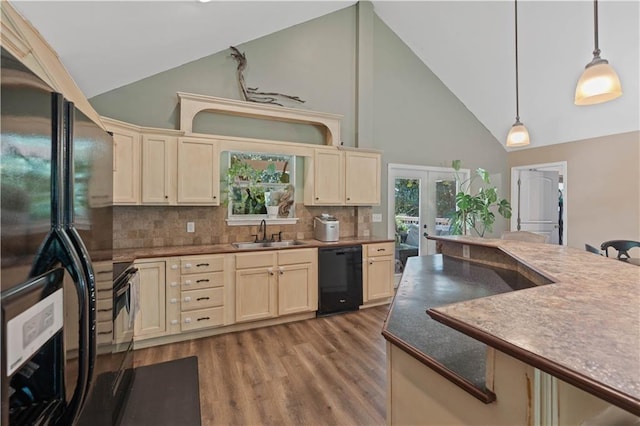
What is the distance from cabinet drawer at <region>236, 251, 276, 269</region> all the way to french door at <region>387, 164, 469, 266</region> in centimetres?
227

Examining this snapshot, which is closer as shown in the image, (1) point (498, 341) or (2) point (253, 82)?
(1) point (498, 341)

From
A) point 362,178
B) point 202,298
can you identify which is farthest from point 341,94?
point 202,298

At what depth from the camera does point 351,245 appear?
148 inches

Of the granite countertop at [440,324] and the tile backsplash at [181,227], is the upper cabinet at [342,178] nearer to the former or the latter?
the tile backsplash at [181,227]

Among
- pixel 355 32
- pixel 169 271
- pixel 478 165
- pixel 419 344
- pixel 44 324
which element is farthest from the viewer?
pixel 478 165

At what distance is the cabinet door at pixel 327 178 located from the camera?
394 centimetres

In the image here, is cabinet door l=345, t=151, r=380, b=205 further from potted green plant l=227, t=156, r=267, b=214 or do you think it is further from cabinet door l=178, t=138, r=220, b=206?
cabinet door l=178, t=138, r=220, b=206

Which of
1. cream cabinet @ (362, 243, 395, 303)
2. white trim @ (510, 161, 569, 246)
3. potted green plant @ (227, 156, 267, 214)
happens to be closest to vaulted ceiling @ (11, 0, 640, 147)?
white trim @ (510, 161, 569, 246)

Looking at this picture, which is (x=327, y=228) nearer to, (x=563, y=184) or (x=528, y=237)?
(x=528, y=237)

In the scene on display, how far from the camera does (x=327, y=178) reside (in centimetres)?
400

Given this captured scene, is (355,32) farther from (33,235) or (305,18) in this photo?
(33,235)

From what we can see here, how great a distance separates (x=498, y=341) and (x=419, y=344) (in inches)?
17.6

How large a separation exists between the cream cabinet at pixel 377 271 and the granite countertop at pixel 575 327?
101 inches

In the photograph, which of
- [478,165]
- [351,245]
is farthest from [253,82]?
[478,165]
